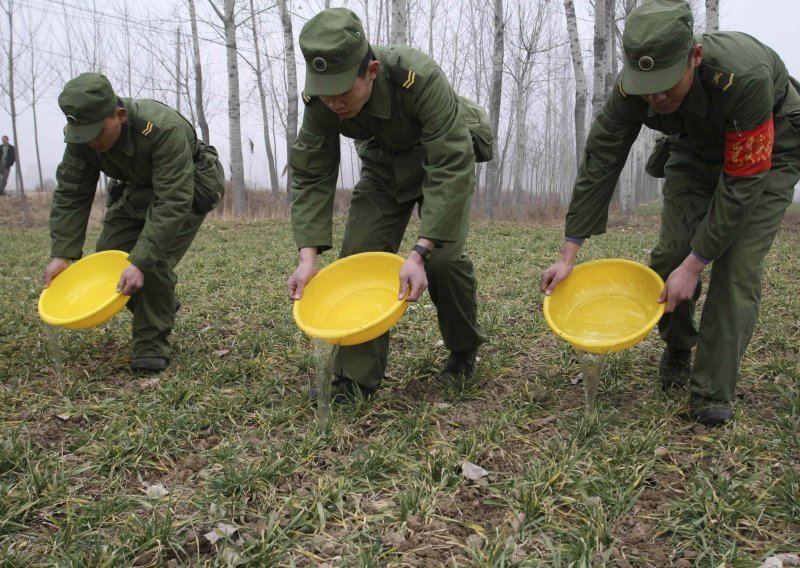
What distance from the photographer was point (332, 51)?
2.40 metres

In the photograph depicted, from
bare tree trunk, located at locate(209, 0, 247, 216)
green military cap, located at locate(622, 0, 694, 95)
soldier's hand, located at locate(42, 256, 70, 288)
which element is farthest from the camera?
bare tree trunk, located at locate(209, 0, 247, 216)

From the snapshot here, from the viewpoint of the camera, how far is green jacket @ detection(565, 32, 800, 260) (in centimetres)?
241

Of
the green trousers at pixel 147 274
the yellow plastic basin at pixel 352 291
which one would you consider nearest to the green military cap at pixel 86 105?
the green trousers at pixel 147 274

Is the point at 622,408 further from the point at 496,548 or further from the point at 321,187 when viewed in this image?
the point at 321,187

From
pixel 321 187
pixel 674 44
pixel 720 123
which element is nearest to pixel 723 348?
pixel 720 123

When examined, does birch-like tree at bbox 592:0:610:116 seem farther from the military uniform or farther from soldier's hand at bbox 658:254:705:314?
soldier's hand at bbox 658:254:705:314

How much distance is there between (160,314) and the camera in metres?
3.88

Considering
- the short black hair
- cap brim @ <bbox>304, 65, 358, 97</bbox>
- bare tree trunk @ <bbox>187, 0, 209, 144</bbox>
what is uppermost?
the short black hair

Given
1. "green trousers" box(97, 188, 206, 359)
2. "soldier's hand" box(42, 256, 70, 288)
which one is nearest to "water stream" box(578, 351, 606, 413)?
"green trousers" box(97, 188, 206, 359)

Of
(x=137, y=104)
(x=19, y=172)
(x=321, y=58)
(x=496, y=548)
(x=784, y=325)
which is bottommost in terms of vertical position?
(x=19, y=172)

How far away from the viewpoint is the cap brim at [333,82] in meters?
2.47

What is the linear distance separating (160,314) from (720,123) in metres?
3.24

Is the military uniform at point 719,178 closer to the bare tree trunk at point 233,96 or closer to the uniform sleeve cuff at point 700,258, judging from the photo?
the uniform sleeve cuff at point 700,258

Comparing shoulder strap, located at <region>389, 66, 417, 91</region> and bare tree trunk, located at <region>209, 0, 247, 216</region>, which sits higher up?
shoulder strap, located at <region>389, 66, 417, 91</region>
